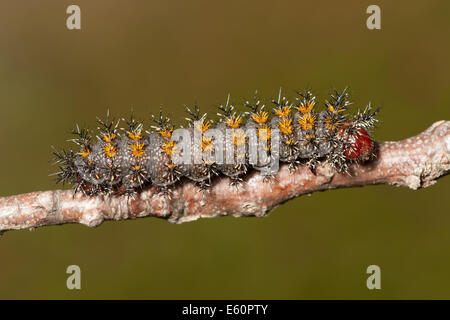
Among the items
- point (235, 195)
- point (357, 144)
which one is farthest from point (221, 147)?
point (357, 144)

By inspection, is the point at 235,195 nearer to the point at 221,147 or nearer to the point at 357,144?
the point at 221,147

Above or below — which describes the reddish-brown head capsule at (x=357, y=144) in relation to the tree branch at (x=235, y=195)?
above

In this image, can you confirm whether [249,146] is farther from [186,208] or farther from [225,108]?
[186,208]

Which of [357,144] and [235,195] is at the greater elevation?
[357,144]

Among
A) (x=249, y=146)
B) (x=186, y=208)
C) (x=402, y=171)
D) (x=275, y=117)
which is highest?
(x=275, y=117)

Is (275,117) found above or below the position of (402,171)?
above

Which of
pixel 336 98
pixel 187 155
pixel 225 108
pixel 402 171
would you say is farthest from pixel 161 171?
pixel 402 171
